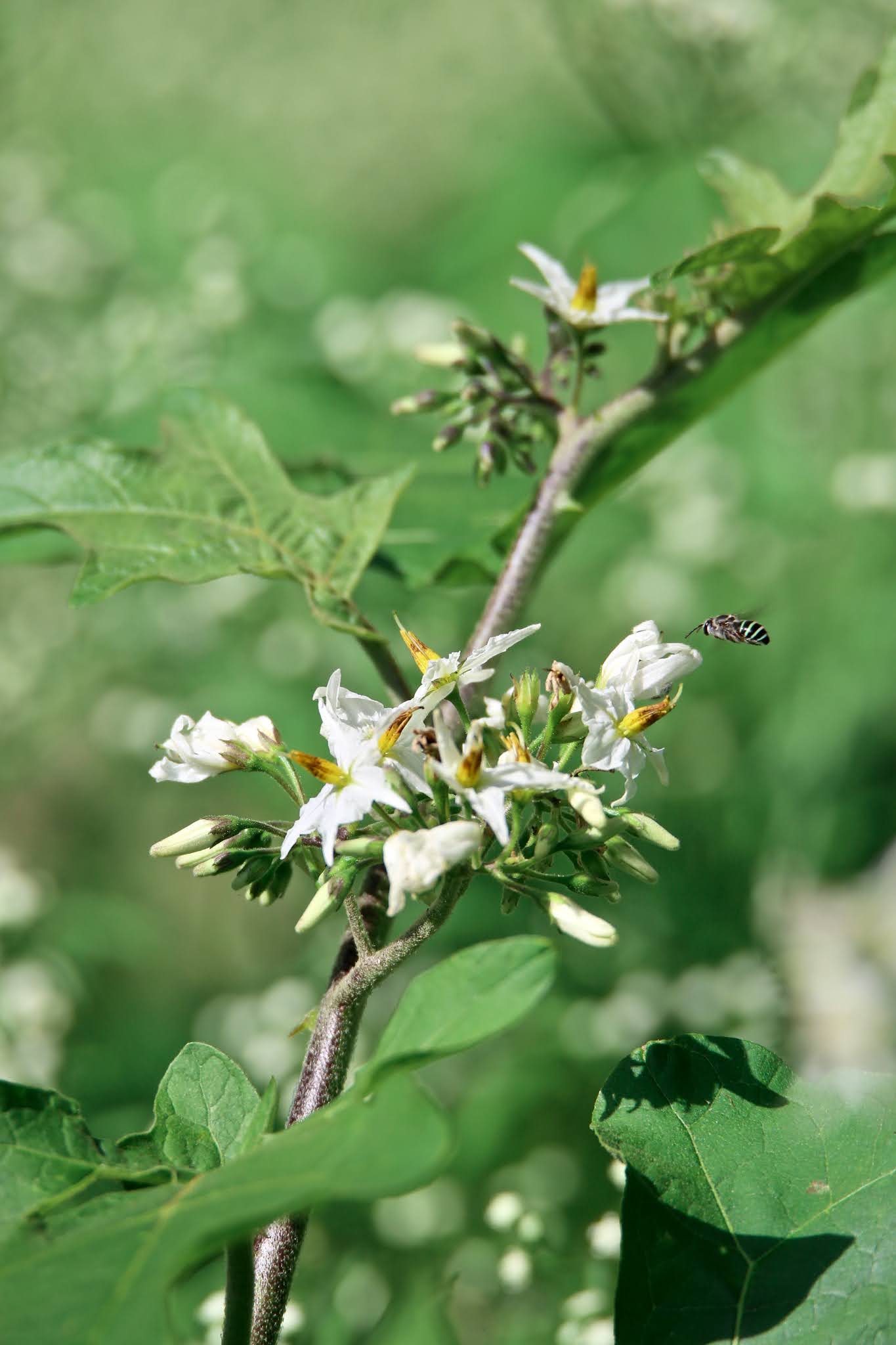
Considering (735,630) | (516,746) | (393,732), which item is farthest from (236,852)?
(735,630)

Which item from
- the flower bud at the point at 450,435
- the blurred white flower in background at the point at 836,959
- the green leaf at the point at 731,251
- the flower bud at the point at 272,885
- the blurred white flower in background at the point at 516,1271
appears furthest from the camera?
the blurred white flower in background at the point at 836,959

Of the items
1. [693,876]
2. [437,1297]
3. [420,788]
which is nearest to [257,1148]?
[420,788]

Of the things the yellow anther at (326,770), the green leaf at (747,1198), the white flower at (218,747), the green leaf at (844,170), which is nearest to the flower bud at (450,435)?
the green leaf at (844,170)

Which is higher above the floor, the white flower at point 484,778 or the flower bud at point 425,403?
the flower bud at point 425,403

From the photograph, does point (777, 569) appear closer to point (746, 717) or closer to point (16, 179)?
point (746, 717)

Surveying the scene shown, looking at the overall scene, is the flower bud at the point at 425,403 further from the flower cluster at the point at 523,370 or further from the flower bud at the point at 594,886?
the flower bud at the point at 594,886
